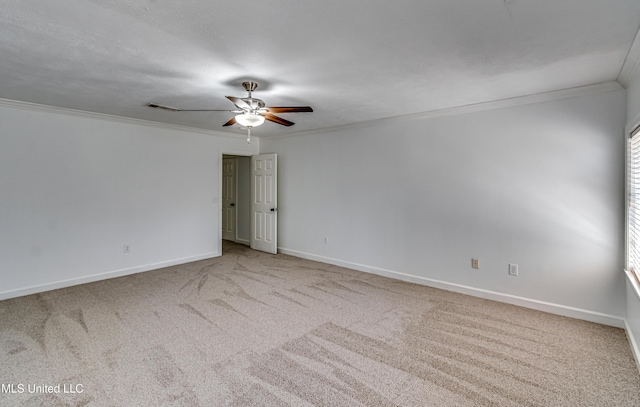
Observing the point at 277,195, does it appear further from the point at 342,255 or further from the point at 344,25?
the point at 344,25

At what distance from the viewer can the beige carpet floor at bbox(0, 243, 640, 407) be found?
Result: 2074mm

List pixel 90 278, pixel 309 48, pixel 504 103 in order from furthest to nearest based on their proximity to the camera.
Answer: pixel 90 278
pixel 504 103
pixel 309 48

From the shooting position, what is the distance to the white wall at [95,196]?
3865mm

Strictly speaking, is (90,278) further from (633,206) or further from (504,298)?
(633,206)

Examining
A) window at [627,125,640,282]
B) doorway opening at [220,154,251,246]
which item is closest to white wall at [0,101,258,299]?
doorway opening at [220,154,251,246]

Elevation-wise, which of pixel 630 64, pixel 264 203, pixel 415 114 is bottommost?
pixel 264 203

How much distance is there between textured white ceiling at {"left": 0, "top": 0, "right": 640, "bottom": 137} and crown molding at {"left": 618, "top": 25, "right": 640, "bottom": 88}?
0.04m

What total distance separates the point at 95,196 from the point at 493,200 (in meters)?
5.39

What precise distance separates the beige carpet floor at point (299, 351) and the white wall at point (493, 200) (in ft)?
1.24

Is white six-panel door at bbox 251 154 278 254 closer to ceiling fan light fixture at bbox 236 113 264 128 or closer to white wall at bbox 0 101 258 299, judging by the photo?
white wall at bbox 0 101 258 299

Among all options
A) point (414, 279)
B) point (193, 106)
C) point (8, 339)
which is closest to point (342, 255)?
point (414, 279)

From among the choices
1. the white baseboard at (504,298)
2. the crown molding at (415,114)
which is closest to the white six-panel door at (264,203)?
the crown molding at (415,114)

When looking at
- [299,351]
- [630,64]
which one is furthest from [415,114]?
[299,351]

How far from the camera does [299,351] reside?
2611 millimetres
